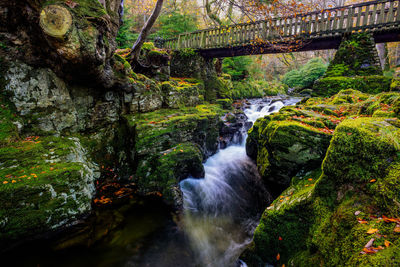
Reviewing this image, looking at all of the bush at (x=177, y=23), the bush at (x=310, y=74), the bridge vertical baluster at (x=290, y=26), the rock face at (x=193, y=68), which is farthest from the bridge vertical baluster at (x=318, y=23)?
the bush at (x=310, y=74)

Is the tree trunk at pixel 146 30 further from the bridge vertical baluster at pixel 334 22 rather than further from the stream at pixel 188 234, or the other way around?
the bridge vertical baluster at pixel 334 22

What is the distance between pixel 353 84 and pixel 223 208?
8470 millimetres

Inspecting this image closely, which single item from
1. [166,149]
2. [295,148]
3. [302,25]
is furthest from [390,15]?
[166,149]

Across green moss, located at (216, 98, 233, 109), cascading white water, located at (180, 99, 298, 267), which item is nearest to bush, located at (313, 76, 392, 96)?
green moss, located at (216, 98, 233, 109)

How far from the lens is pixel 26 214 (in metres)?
3.13

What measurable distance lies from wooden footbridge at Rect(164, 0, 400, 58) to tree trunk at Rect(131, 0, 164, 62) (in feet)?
14.3

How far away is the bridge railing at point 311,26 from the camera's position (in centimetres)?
835

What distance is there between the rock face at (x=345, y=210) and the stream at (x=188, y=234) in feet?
3.76

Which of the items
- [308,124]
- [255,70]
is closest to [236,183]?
[308,124]

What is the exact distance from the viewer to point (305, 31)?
9594mm

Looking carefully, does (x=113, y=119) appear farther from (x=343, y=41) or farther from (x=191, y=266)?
(x=343, y=41)

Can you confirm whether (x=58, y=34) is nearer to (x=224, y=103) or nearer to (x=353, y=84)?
(x=224, y=103)

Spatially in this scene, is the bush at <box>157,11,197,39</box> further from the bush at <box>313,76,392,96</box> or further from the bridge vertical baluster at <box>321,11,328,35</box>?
the bush at <box>313,76,392,96</box>

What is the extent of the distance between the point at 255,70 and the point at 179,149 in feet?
59.6
